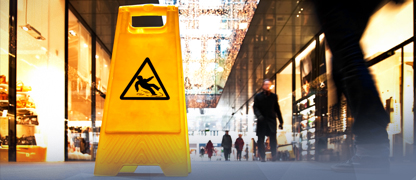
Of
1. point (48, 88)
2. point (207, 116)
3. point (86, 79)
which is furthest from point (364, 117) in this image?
point (207, 116)

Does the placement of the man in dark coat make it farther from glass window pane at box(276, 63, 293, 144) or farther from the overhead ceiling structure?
glass window pane at box(276, 63, 293, 144)

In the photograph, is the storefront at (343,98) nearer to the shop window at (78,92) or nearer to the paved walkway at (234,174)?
the paved walkway at (234,174)

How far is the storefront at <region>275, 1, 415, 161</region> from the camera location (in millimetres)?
7523

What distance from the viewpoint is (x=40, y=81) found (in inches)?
301

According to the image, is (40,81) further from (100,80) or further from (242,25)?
(242,25)

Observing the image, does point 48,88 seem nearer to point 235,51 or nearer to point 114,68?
point 114,68

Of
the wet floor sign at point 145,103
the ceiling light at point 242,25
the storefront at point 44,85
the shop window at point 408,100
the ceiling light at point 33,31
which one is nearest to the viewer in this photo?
the wet floor sign at point 145,103

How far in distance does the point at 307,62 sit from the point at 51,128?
8.06 metres

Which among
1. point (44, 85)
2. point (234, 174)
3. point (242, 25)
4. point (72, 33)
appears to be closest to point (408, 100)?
point (242, 25)

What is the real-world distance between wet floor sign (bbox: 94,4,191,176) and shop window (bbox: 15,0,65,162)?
436cm

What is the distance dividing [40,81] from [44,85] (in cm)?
14

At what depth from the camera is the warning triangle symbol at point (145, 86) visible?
283 centimetres

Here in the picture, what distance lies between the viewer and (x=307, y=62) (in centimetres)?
1268

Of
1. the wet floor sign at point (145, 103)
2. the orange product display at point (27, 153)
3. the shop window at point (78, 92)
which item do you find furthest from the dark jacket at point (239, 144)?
the wet floor sign at point (145, 103)
